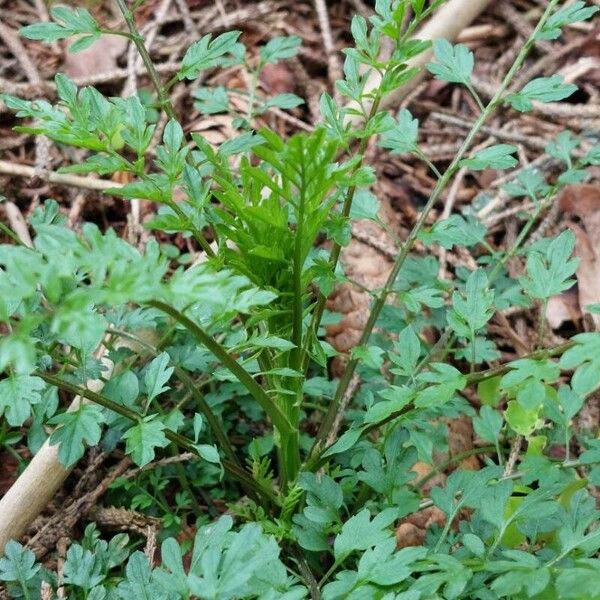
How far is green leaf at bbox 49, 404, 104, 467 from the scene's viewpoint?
129cm

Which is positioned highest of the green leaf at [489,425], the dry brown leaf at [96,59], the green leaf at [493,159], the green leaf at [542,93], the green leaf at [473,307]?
the dry brown leaf at [96,59]

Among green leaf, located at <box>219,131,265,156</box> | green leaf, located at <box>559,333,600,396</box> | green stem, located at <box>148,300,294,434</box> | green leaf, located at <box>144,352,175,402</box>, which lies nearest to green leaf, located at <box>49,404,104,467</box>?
green leaf, located at <box>144,352,175,402</box>

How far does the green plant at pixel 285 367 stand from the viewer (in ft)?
3.55

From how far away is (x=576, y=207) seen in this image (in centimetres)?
226

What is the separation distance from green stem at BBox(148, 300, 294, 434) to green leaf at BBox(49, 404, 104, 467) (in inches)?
8.4

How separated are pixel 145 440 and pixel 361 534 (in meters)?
0.37

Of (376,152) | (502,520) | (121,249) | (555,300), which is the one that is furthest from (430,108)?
(121,249)

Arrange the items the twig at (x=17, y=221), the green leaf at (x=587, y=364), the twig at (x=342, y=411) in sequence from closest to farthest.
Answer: the green leaf at (x=587, y=364)
the twig at (x=342, y=411)
the twig at (x=17, y=221)

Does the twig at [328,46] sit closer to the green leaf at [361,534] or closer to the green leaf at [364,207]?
the green leaf at [364,207]

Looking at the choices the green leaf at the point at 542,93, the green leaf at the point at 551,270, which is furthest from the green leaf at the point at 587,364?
the green leaf at the point at 542,93

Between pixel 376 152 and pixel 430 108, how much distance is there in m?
0.26

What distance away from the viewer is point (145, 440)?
1.26 m

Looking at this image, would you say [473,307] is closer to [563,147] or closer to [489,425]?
[489,425]

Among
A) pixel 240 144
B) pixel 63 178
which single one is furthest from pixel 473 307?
pixel 63 178
